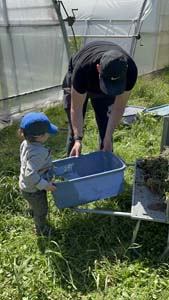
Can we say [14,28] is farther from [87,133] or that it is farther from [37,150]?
[37,150]

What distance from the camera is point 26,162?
2.24 m

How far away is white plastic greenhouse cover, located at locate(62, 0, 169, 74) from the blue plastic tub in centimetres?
411

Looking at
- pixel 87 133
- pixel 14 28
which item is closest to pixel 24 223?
pixel 87 133

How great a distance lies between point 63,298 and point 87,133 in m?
2.53

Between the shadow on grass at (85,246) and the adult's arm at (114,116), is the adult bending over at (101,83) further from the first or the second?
the shadow on grass at (85,246)

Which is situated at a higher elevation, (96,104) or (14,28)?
(14,28)

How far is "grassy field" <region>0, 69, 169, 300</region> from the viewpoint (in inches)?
79.6

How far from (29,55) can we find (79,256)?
3.20m

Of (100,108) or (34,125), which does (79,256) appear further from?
(100,108)

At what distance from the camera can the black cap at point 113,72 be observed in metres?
2.04

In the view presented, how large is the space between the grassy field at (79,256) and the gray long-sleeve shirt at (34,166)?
0.39 meters

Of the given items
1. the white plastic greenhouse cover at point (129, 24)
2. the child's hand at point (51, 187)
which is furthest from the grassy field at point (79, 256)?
the white plastic greenhouse cover at point (129, 24)

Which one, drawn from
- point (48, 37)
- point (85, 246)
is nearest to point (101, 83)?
point (85, 246)

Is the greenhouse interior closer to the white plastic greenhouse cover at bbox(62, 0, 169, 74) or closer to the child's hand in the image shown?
the white plastic greenhouse cover at bbox(62, 0, 169, 74)
